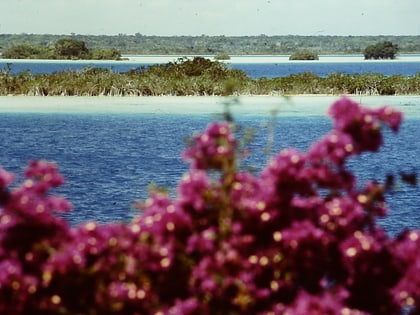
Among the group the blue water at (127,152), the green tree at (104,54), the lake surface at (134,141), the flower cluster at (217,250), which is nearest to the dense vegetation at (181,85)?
the lake surface at (134,141)

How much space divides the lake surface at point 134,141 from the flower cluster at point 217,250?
9437mm

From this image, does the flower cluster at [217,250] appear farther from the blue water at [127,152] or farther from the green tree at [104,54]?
the green tree at [104,54]

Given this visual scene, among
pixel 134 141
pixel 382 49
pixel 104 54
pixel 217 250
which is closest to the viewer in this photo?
pixel 217 250

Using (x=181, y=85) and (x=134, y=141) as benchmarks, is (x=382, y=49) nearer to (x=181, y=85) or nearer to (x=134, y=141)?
(x=181, y=85)

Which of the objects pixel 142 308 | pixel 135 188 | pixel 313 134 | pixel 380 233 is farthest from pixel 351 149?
pixel 313 134

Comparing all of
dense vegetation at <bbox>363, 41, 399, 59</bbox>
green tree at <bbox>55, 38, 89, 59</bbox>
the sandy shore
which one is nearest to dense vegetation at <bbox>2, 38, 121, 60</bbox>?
green tree at <bbox>55, 38, 89, 59</bbox>

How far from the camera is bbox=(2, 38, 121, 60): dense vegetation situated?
152m

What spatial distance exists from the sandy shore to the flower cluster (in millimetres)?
43360

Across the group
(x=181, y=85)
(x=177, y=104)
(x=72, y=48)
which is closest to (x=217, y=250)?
(x=177, y=104)

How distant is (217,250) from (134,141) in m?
34.4

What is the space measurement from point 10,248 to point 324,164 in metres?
1.91

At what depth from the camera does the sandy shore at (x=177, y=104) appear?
5238cm

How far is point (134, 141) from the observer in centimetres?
3978

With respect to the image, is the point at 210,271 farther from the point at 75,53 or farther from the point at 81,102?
the point at 75,53
